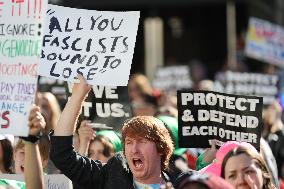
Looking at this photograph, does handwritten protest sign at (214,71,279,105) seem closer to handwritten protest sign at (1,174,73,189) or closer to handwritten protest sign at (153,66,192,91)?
handwritten protest sign at (153,66,192,91)

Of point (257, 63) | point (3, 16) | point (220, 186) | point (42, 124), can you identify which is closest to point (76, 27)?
point (3, 16)

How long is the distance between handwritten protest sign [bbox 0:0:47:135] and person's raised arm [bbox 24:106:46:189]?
4 cm

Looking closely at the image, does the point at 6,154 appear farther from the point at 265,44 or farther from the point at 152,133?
the point at 265,44

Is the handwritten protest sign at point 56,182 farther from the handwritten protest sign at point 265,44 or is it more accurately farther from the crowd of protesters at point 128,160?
the handwritten protest sign at point 265,44

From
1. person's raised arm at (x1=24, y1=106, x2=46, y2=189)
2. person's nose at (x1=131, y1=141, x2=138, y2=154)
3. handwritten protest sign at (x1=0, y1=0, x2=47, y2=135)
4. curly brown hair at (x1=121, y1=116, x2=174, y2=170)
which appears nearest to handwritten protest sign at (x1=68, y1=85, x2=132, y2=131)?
curly brown hair at (x1=121, y1=116, x2=174, y2=170)

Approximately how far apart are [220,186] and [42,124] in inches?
51.3

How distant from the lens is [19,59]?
5812mm

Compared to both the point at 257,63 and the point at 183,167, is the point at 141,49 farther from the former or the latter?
the point at 183,167

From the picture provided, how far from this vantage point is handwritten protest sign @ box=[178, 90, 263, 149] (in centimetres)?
747

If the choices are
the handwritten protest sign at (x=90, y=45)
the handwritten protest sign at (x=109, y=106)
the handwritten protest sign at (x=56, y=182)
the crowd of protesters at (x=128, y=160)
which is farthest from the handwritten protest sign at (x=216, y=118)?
the handwritten protest sign at (x=56, y=182)

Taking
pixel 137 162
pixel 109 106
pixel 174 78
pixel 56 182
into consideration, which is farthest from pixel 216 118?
pixel 174 78

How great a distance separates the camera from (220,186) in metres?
4.61

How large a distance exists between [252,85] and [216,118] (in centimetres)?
619

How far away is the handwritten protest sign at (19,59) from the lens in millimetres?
5668
